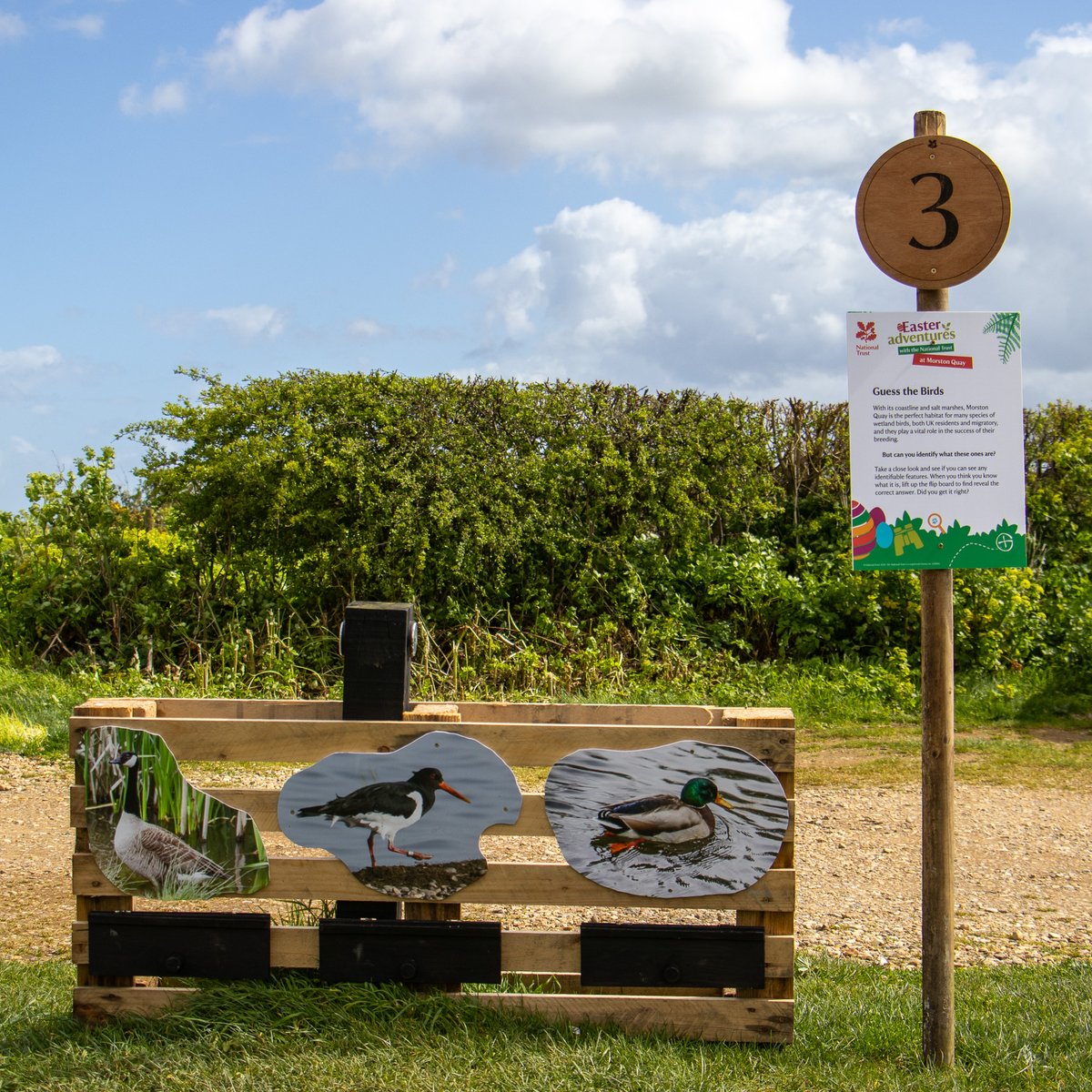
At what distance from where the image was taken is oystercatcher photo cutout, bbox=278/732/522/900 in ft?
13.0

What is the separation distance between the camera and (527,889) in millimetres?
4008

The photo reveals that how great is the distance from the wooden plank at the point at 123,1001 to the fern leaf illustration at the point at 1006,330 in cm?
357

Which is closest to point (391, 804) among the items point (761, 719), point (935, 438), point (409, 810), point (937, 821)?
point (409, 810)

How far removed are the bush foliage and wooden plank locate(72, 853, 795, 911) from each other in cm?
659

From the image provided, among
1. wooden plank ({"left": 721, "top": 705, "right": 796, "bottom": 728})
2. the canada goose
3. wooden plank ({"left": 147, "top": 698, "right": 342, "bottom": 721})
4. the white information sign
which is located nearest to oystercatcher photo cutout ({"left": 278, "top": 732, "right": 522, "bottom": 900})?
the canada goose

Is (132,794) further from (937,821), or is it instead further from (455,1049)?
(937,821)

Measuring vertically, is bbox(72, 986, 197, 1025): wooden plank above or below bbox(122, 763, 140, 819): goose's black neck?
below

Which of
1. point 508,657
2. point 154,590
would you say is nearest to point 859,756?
point 508,657

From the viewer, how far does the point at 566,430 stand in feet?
38.9

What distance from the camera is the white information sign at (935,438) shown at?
411 cm

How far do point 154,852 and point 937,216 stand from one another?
3.53 metres

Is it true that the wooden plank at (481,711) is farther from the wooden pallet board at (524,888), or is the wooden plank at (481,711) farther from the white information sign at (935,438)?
the white information sign at (935,438)

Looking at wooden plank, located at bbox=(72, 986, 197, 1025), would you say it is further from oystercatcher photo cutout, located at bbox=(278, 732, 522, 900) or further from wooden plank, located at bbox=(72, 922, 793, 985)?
oystercatcher photo cutout, located at bbox=(278, 732, 522, 900)

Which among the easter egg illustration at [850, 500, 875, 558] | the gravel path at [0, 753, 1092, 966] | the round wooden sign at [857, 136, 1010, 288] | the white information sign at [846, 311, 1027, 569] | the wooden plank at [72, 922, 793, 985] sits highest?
the round wooden sign at [857, 136, 1010, 288]
